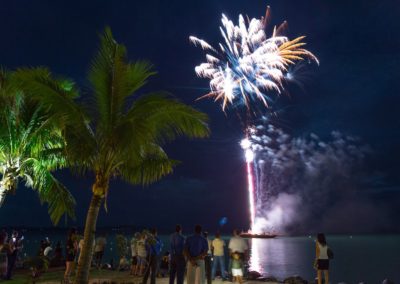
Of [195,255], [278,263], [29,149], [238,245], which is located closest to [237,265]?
[238,245]

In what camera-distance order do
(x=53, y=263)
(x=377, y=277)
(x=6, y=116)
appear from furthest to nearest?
(x=377, y=277), (x=53, y=263), (x=6, y=116)

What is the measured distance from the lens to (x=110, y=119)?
38.7 feet

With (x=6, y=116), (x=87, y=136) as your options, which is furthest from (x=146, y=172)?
(x=6, y=116)

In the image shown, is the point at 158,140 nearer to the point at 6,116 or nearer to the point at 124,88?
the point at 124,88

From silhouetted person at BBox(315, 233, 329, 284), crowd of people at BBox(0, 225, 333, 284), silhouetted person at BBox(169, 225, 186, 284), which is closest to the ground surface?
crowd of people at BBox(0, 225, 333, 284)

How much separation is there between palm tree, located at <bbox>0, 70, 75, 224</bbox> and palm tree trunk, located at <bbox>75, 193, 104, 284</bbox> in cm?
251

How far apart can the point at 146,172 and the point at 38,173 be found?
377 centimetres

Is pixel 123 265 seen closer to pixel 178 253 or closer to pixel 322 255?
pixel 178 253

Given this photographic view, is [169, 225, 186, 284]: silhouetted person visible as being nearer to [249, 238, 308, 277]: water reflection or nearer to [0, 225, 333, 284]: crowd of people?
[0, 225, 333, 284]: crowd of people

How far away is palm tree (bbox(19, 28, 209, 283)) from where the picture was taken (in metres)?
11.2

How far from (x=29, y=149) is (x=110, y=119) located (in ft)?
11.5

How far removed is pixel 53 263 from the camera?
20453mm

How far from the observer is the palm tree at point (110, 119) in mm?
11234

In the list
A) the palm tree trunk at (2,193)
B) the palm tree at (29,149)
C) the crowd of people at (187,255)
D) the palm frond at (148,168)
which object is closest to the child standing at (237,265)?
the crowd of people at (187,255)
